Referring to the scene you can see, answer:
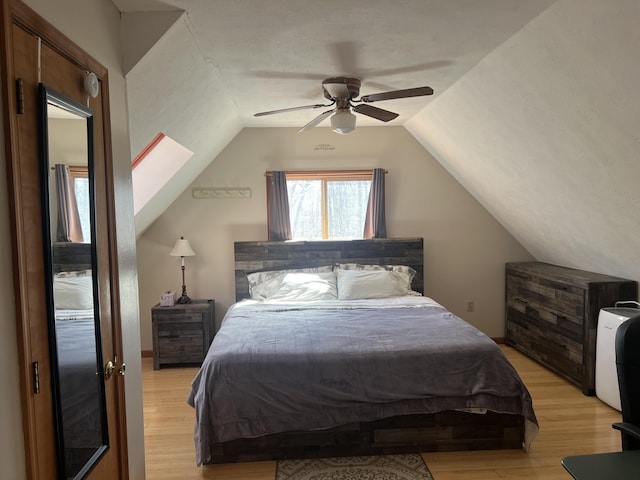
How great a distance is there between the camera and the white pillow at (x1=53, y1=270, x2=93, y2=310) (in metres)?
1.38

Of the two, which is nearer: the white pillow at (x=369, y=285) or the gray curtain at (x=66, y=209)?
the gray curtain at (x=66, y=209)

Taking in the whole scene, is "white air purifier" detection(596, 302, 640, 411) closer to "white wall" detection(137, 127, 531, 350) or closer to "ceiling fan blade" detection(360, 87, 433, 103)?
"white wall" detection(137, 127, 531, 350)

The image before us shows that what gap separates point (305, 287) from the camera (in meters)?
4.32

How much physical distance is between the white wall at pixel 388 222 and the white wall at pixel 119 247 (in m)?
2.66

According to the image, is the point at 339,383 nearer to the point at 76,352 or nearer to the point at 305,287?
the point at 76,352

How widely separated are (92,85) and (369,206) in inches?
140

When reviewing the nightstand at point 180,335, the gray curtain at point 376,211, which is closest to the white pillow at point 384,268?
the gray curtain at point 376,211

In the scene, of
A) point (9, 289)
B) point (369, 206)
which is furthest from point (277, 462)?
point (369, 206)

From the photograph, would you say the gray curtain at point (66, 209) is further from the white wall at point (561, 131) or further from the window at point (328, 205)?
the window at point (328, 205)

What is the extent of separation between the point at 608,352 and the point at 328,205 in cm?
291

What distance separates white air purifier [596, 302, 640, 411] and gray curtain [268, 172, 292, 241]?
298 centimetres

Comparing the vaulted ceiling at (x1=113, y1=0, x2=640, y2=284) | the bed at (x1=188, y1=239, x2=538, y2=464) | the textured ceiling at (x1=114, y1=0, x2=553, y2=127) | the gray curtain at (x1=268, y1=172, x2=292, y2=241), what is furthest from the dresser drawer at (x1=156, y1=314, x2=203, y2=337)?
the textured ceiling at (x1=114, y1=0, x2=553, y2=127)

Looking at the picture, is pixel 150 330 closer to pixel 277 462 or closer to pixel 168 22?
pixel 277 462

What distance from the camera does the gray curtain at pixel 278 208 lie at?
15.5 feet
